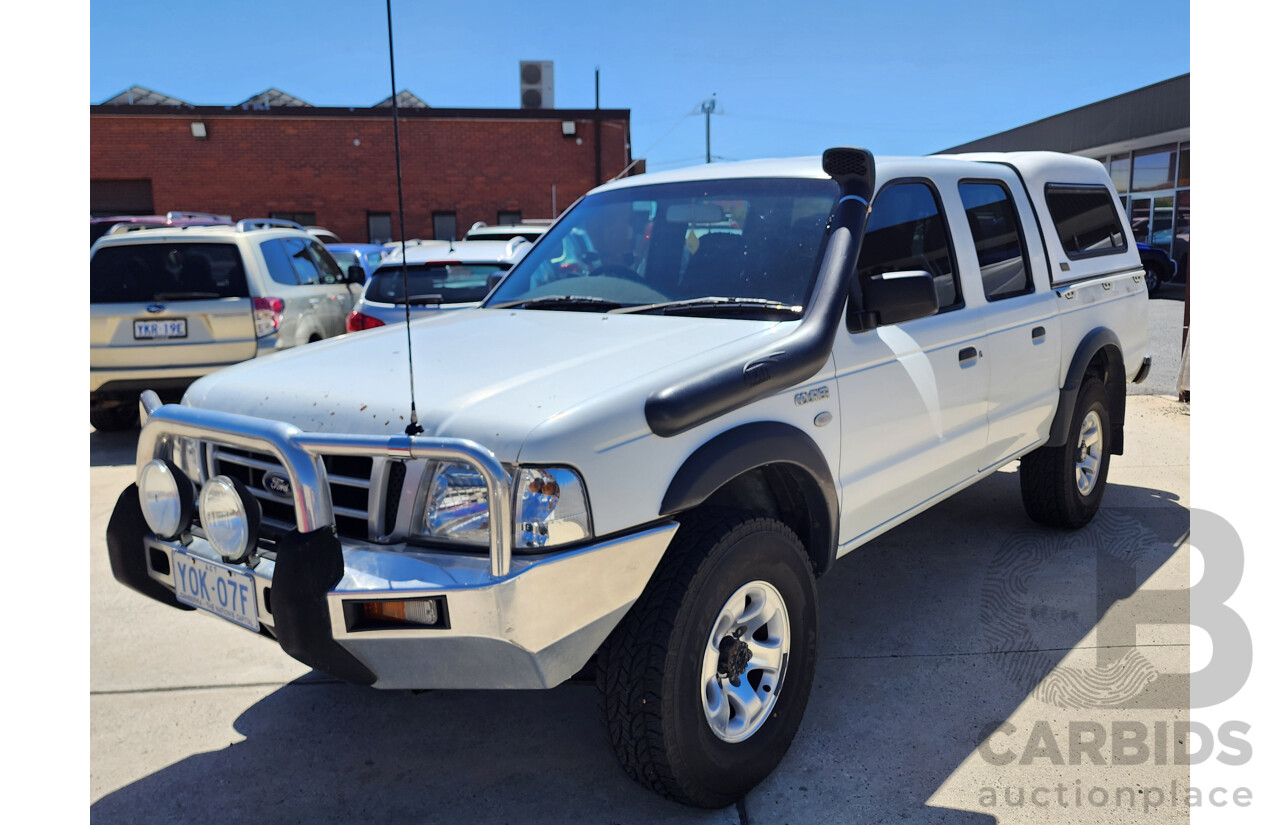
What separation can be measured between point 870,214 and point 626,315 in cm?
101

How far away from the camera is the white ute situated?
2463mm

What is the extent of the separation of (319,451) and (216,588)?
58 centimetres

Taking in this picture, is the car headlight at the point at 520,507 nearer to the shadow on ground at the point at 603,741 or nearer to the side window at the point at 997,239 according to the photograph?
the shadow on ground at the point at 603,741

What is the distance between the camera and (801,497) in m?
3.32

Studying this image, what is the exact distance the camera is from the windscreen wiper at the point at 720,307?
11.0 feet

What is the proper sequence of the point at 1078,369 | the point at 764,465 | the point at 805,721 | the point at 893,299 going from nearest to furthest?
the point at 764,465 → the point at 893,299 → the point at 805,721 → the point at 1078,369

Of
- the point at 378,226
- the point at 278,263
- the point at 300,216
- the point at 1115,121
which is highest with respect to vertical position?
the point at 1115,121

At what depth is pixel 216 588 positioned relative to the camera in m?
2.78

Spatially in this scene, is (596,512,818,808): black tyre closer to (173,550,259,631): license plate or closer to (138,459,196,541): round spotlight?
(173,550,259,631): license plate

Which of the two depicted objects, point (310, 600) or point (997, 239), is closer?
point (310, 600)

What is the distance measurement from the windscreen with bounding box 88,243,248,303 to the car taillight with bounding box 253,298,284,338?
17 centimetres

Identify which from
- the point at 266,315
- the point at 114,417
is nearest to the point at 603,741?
the point at 266,315

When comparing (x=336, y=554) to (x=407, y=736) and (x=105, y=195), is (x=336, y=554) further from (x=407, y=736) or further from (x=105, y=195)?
(x=105, y=195)

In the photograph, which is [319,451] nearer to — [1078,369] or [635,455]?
[635,455]
